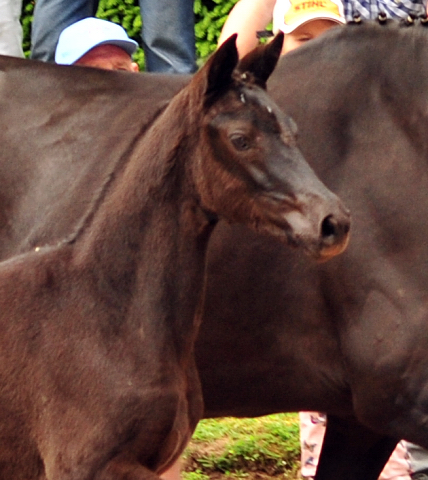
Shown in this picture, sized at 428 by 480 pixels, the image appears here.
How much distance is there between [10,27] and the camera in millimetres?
4520

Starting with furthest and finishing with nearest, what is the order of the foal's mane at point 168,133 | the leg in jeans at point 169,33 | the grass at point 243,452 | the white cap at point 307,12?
the grass at point 243,452 → the leg in jeans at point 169,33 → the white cap at point 307,12 → the foal's mane at point 168,133

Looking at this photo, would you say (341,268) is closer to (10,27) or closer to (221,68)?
(221,68)

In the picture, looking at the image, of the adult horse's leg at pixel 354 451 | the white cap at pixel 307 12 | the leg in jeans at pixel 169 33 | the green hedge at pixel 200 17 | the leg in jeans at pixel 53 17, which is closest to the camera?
the adult horse's leg at pixel 354 451

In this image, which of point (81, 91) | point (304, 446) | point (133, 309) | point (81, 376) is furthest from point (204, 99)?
point (304, 446)

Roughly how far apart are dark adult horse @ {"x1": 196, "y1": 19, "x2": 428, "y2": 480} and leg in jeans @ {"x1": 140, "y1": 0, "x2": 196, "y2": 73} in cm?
100

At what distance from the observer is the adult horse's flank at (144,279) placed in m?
2.63

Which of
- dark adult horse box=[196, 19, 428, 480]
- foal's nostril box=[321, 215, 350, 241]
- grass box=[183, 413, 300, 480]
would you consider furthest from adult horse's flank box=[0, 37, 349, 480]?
grass box=[183, 413, 300, 480]

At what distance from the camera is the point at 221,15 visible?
6758mm

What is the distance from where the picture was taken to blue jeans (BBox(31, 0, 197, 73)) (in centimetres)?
427

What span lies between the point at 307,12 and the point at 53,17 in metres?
1.22

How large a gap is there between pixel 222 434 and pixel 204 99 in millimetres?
2513

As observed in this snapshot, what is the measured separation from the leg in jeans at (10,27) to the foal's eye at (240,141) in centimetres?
212

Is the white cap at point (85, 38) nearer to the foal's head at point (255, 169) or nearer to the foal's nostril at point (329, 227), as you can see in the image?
the foal's head at point (255, 169)

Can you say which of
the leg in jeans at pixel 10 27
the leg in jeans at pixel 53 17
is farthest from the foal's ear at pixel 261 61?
the leg in jeans at pixel 10 27
